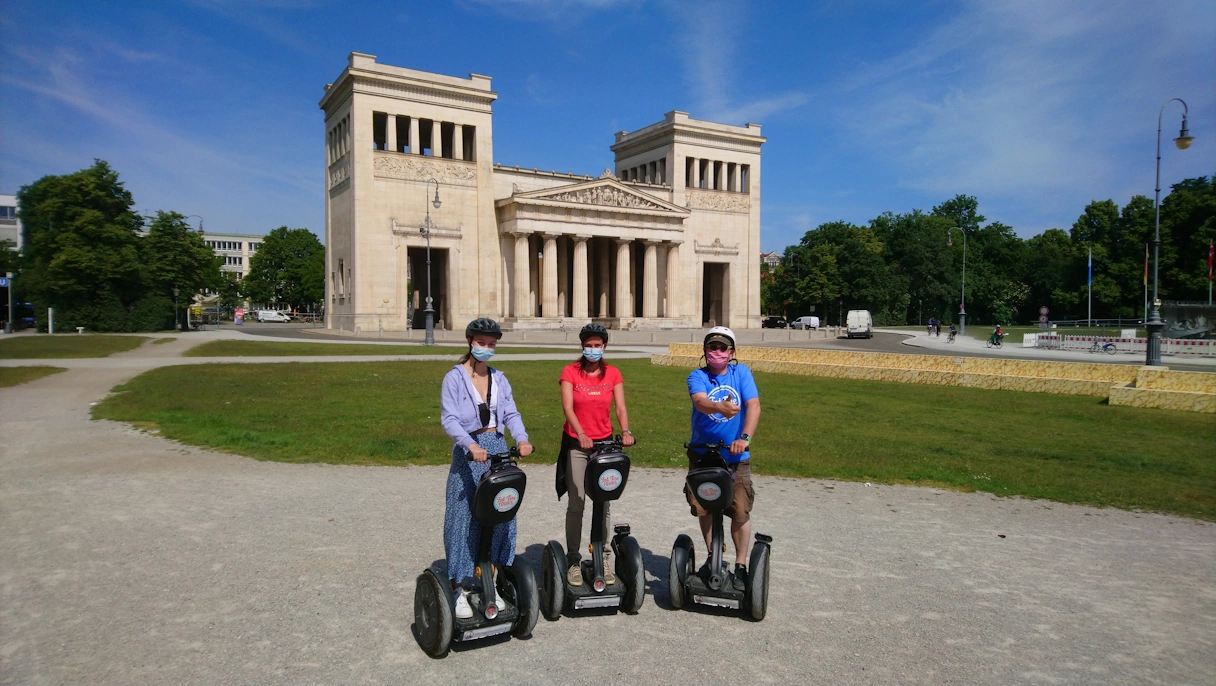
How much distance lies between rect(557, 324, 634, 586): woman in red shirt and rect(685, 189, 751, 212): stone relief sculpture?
70.1m

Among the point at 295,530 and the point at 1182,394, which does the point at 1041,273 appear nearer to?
the point at 1182,394

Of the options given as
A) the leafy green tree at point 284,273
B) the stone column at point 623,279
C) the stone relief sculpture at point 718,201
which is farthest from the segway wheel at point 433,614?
the leafy green tree at point 284,273

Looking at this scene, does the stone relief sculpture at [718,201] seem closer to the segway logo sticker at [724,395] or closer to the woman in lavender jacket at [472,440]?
the segway logo sticker at [724,395]

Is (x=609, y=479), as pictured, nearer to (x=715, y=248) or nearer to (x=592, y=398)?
(x=592, y=398)

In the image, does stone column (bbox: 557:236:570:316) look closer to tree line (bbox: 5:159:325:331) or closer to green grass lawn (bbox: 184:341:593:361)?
tree line (bbox: 5:159:325:331)

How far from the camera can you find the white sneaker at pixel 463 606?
5.18 m

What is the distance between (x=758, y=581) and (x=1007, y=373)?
20.7 m

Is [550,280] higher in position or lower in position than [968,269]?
lower

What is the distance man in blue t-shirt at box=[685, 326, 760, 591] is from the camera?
5750 millimetres

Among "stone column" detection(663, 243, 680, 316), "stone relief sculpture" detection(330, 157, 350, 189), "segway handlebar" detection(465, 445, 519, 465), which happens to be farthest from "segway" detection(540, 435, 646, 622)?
"stone column" detection(663, 243, 680, 316)

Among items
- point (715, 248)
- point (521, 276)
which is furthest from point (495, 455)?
point (715, 248)

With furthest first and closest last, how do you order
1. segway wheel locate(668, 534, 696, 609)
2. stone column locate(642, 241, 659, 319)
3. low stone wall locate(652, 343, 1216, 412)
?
stone column locate(642, 241, 659, 319), low stone wall locate(652, 343, 1216, 412), segway wheel locate(668, 534, 696, 609)

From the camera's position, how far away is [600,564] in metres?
5.80

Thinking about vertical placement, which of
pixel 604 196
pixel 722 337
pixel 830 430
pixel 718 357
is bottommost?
pixel 830 430
